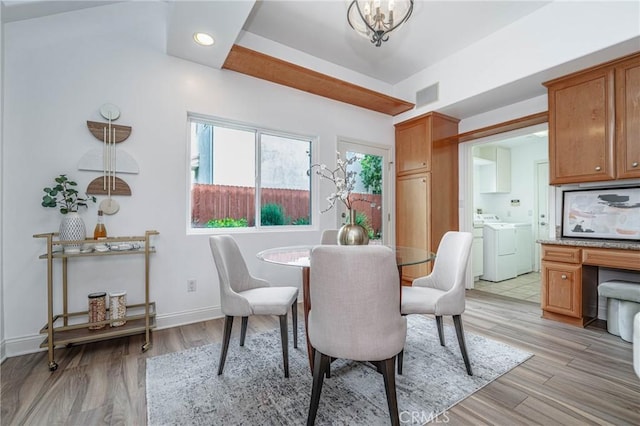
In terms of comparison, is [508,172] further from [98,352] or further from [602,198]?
[98,352]

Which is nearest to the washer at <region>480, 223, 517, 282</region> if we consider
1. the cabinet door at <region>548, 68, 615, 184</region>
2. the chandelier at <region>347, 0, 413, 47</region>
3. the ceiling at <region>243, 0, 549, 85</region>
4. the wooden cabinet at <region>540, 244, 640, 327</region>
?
the wooden cabinet at <region>540, 244, 640, 327</region>

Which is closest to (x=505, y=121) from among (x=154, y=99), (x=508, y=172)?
(x=508, y=172)

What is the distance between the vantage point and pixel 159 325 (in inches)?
102

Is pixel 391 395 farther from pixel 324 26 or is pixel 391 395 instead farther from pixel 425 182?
pixel 324 26

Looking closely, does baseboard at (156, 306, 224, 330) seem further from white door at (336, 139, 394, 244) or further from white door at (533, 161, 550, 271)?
white door at (533, 161, 550, 271)

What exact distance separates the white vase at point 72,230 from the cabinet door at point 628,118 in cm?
454

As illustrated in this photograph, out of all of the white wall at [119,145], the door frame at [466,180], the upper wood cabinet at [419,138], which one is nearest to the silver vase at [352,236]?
the white wall at [119,145]

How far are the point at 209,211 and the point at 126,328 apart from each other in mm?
1275

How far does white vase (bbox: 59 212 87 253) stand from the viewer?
205 cm

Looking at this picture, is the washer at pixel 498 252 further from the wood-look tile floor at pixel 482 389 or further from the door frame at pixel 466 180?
the wood-look tile floor at pixel 482 389

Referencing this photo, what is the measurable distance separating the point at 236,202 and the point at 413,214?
8.11 ft

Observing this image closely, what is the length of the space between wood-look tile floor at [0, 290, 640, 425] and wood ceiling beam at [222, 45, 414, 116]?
8.64 ft

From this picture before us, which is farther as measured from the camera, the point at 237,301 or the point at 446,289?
the point at 446,289

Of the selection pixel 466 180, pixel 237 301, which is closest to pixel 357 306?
pixel 237 301
